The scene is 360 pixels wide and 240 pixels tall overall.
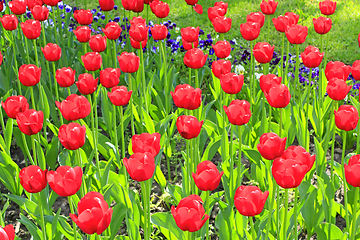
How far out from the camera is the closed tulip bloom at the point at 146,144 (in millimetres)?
1631

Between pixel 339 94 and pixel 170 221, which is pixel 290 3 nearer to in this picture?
pixel 339 94

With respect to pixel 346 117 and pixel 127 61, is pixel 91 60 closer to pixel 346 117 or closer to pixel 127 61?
pixel 127 61

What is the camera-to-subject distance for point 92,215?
127 centimetres

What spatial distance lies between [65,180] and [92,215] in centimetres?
24

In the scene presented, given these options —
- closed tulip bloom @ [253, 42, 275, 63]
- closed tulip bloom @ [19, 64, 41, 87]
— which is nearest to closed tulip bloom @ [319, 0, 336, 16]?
closed tulip bloom @ [253, 42, 275, 63]

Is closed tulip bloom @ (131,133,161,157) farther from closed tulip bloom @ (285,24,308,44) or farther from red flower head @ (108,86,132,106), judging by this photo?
closed tulip bloom @ (285,24,308,44)

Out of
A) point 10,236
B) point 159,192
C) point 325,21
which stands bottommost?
point 159,192

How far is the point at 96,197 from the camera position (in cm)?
131

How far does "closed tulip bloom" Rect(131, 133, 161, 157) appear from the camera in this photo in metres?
1.63

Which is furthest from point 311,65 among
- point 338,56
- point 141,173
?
point 338,56

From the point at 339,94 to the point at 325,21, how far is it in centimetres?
102

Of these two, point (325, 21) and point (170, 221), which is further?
point (325, 21)

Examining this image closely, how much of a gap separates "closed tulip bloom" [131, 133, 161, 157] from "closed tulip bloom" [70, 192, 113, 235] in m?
0.36

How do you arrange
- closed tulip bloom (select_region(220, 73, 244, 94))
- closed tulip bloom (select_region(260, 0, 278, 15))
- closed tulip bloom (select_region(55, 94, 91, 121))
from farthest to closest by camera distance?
closed tulip bloom (select_region(260, 0, 278, 15))
closed tulip bloom (select_region(220, 73, 244, 94))
closed tulip bloom (select_region(55, 94, 91, 121))
